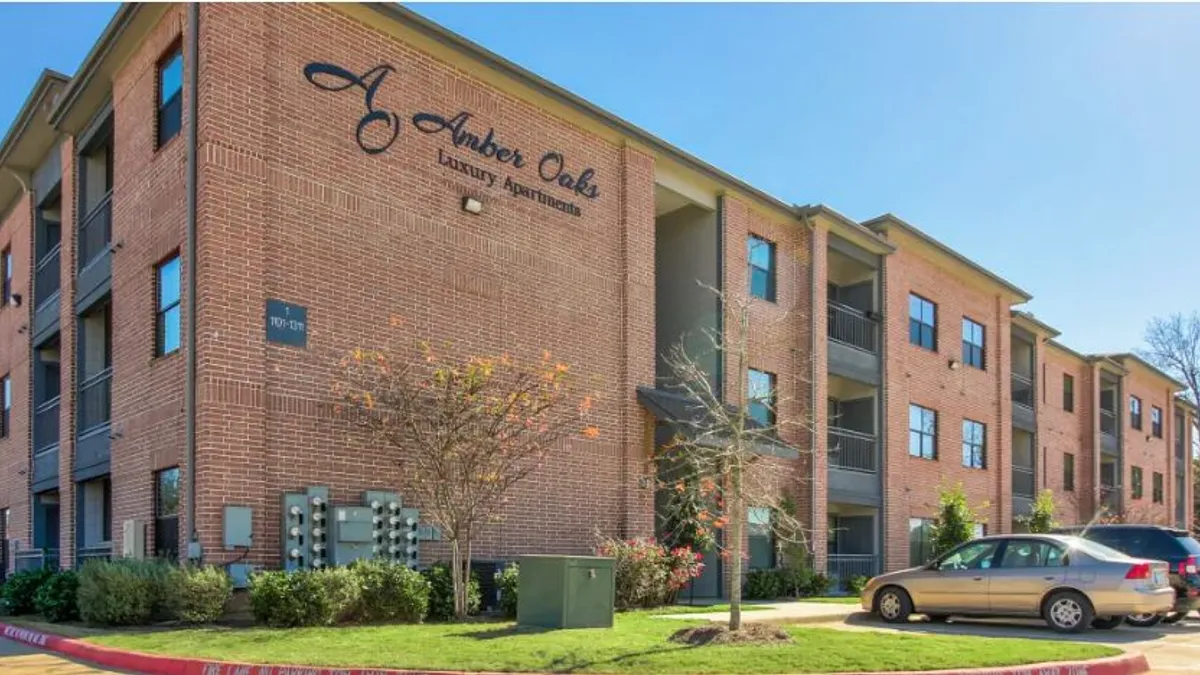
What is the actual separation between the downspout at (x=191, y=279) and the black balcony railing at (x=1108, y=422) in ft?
138

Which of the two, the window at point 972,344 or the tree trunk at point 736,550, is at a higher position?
the window at point 972,344

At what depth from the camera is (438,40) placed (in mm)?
17938

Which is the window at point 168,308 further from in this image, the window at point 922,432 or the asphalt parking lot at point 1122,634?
the window at point 922,432

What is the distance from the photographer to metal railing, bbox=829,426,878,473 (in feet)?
89.8

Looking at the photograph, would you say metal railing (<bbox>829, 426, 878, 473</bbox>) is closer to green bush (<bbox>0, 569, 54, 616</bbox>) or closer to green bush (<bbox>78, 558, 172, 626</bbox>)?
green bush (<bbox>78, 558, 172, 626</bbox>)

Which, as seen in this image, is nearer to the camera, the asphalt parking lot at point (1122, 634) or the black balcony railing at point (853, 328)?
the asphalt parking lot at point (1122, 634)

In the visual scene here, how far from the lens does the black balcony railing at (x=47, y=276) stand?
22172mm

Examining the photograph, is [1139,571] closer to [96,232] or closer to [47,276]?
[96,232]

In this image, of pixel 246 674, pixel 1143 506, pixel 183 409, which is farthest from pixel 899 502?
pixel 1143 506

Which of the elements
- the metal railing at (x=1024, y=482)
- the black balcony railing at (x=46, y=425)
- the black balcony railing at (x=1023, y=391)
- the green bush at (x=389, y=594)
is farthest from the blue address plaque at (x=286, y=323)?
the black balcony railing at (x=1023, y=391)

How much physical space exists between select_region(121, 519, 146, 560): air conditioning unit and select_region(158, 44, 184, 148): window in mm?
5747

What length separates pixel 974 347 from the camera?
1359 inches

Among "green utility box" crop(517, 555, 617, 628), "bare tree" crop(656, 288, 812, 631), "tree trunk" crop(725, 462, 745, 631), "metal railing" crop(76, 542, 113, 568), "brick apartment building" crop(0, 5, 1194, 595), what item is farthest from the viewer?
"metal railing" crop(76, 542, 113, 568)

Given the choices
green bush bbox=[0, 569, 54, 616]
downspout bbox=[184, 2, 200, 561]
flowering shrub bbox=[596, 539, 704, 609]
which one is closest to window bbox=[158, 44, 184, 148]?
downspout bbox=[184, 2, 200, 561]
